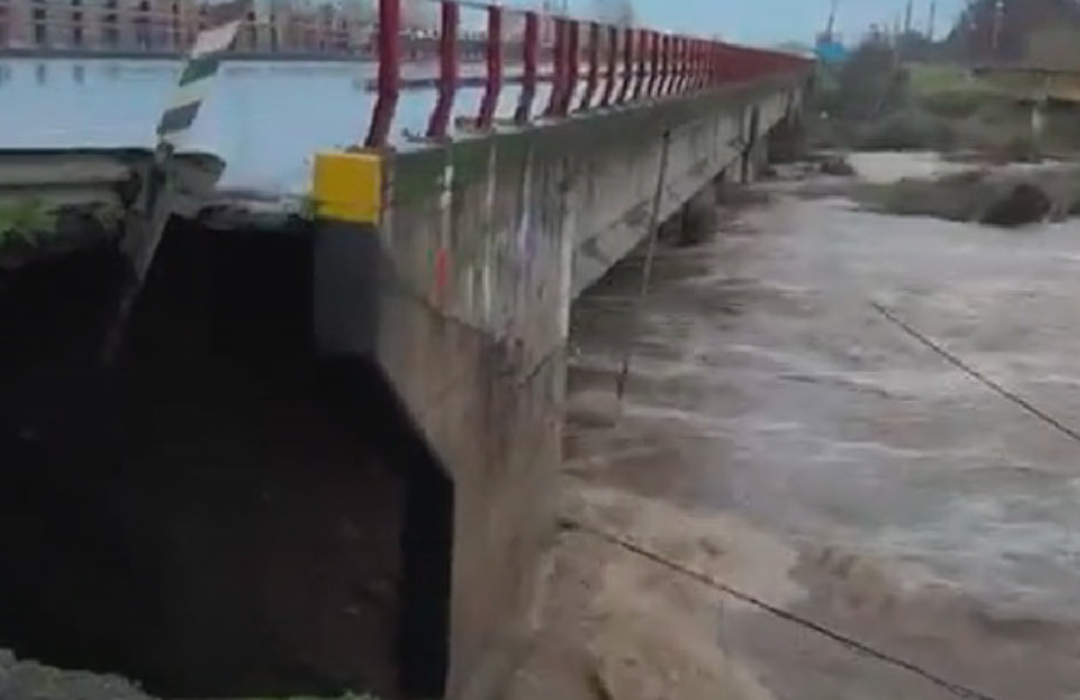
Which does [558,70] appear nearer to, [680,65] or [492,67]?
[492,67]

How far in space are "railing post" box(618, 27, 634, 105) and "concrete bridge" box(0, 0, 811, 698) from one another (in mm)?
7634

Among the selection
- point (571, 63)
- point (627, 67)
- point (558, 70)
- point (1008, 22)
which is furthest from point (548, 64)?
point (1008, 22)

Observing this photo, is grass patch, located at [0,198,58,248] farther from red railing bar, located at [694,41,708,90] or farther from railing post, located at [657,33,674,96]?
red railing bar, located at [694,41,708,90]

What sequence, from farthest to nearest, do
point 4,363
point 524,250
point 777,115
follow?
point 777,115, point 524,250, point 4,363

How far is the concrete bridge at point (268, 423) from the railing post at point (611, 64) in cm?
635

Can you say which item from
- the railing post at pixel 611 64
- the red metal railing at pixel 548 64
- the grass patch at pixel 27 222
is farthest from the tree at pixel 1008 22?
the grass patch at pixel 27 222

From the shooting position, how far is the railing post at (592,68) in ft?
46.2

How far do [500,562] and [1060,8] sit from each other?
3952 inches

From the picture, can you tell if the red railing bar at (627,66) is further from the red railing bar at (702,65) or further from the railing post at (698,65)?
the red railing bar at (702,65)

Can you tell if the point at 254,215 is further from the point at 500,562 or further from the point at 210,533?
the point at 500,562

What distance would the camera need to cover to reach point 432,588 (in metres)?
7.98

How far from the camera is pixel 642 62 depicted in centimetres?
1827

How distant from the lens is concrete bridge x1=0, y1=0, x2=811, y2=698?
7414mm

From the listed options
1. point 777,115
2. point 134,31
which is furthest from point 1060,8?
point 134,31
